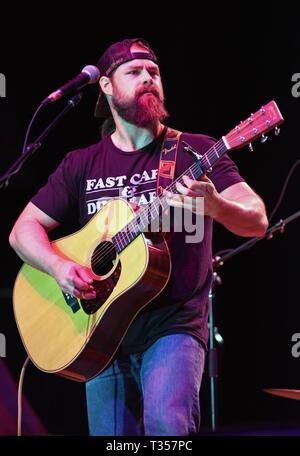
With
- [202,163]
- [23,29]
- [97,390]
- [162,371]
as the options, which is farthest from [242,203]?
[23,29]

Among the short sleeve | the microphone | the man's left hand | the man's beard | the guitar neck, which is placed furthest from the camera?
the short sleeve

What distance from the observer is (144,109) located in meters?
3.32

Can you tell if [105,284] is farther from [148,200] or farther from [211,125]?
[211,125]

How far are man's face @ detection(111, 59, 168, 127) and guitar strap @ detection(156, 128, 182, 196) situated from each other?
156 millimetres

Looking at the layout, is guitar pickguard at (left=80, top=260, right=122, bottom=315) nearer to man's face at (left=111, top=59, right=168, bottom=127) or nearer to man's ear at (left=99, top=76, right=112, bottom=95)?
man's face at (left=111, top=59, right=168, bottom=127)

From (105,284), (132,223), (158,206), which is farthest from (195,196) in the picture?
(105,284)

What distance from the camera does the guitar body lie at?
9.39ft

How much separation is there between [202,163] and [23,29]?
9.54 ft

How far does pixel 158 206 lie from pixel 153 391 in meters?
0.79

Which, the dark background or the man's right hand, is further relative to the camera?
the dark background

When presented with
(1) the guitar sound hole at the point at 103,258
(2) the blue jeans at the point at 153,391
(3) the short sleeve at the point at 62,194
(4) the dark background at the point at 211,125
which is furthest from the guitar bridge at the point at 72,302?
(4) the dark background at the point at 211,125

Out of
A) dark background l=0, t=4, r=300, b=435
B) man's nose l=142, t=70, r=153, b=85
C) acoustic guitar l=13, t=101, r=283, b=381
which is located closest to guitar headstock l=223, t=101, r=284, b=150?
acoustic guitar l=13, t=101, r=283, b=381

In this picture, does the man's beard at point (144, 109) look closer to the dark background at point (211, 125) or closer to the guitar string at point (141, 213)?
the guitar string at point (141, 213)

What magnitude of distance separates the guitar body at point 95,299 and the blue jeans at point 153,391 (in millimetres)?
103
